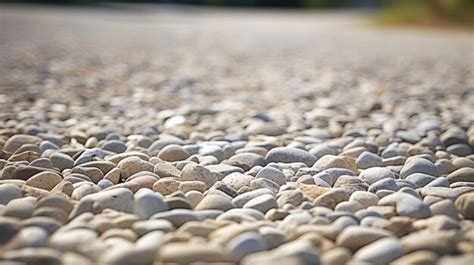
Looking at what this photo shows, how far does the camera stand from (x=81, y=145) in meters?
1.98

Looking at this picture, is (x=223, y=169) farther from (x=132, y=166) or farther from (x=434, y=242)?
(x=434, y=242)

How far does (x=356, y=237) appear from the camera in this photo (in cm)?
112

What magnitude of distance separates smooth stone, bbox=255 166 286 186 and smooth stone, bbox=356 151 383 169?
28 centimetres

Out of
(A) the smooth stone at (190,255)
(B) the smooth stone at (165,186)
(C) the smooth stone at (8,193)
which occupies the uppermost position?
(A) the smooth stone at (190,255)

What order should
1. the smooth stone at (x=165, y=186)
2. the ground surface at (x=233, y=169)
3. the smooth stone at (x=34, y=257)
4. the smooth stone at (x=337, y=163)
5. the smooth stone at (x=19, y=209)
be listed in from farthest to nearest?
the smooth stone at (x=337, y=163) < the smooth stone at (x=165, y=186) < the smooth stone at (x=19, y=209) < the ground surface at (x=233, y=169) < the smooth stone at (x=34, y=257)

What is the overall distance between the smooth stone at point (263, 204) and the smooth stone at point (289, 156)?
0.43 meters

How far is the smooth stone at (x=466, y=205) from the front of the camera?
1.30 meters

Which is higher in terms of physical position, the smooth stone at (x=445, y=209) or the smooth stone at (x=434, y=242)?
the smooth stone at (x=434, y=242)

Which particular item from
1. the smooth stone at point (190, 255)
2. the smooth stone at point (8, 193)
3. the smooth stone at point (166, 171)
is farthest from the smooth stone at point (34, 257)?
the smooth stone at point (166, 171)

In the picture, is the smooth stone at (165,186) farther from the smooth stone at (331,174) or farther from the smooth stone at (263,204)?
the smooth stone at (331,174)

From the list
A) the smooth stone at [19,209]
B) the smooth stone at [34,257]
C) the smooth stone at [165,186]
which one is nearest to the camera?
the smooth stone at [34,257]

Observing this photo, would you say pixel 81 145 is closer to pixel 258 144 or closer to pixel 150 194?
pixel 258 144

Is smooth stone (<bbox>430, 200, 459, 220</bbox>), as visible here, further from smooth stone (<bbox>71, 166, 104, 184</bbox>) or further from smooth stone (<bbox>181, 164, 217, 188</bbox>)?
smooth stone (<bbox>71, 166, 104, 184</bbox>)

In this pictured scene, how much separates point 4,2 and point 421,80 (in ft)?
56.5
